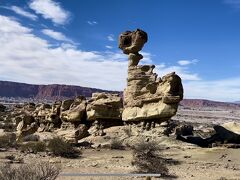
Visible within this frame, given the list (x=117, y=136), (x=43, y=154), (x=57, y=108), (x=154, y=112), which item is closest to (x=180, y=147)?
(x=154, y=112)

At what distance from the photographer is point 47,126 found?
3800cm

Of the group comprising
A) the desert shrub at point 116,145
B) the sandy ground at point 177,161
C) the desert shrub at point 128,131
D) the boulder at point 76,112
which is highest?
the boulder at point 76,112

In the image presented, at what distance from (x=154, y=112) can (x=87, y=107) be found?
26.5 feet

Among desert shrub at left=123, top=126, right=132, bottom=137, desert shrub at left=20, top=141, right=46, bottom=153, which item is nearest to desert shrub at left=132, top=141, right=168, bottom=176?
desert shrub at left=20, top=141, right=46, bottom=153

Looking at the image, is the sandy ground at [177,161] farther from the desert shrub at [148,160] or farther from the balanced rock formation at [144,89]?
the balanced rock formation at [144,89]

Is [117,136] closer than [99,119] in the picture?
Yes

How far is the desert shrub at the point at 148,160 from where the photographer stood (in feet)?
57.7

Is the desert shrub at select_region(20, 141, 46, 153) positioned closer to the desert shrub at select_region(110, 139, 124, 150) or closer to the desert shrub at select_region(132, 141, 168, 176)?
the desert shrub at select_region(110, 139, 124, 150)

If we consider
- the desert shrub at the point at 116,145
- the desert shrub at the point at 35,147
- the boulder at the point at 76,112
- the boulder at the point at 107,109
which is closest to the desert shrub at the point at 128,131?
the desert shrub at the point at 116,145

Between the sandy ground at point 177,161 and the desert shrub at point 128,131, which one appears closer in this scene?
the sandy ground at point 177,161

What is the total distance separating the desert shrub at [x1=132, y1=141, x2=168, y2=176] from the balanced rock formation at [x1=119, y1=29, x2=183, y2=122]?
5549 mm

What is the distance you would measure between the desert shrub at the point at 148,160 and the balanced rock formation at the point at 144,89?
218 inches

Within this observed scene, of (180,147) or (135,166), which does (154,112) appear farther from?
(135,166)

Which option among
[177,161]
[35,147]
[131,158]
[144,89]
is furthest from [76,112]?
[177,161]
